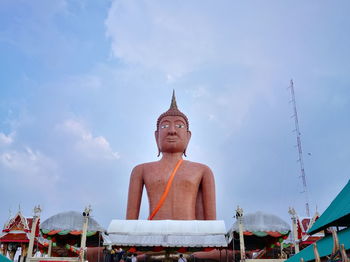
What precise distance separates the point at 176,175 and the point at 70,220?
22.4 ft

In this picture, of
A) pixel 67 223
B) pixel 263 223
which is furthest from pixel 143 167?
pixel 263 223

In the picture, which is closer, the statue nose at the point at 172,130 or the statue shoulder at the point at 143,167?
the statue shoulder at the point at 143,167

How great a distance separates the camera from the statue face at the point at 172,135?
21203mm

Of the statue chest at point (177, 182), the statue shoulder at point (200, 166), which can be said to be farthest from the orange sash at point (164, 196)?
the statue shoulder at point (200, 166)

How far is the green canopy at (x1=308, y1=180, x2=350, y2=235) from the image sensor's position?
1039 cm

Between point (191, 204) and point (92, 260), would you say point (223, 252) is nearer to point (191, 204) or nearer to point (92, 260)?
point (191, 204)

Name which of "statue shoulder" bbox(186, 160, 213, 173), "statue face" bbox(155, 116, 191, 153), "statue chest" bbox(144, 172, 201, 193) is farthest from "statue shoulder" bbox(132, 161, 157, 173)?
"statue shoulder" bbox(186, 160, 213, 173)

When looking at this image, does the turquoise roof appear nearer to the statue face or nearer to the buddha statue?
the buddha statue

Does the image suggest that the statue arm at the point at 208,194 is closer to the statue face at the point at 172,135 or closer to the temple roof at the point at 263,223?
the statue face at the point at 172,135

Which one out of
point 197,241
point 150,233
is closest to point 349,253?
point 197,241

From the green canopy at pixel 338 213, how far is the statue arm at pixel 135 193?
1052 centimetres

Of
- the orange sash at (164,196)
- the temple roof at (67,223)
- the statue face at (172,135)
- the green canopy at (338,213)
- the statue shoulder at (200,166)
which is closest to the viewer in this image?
the green canopy at (338,213)

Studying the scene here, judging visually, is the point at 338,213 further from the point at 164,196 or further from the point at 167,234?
the point at 164,196

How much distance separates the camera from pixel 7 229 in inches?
902
